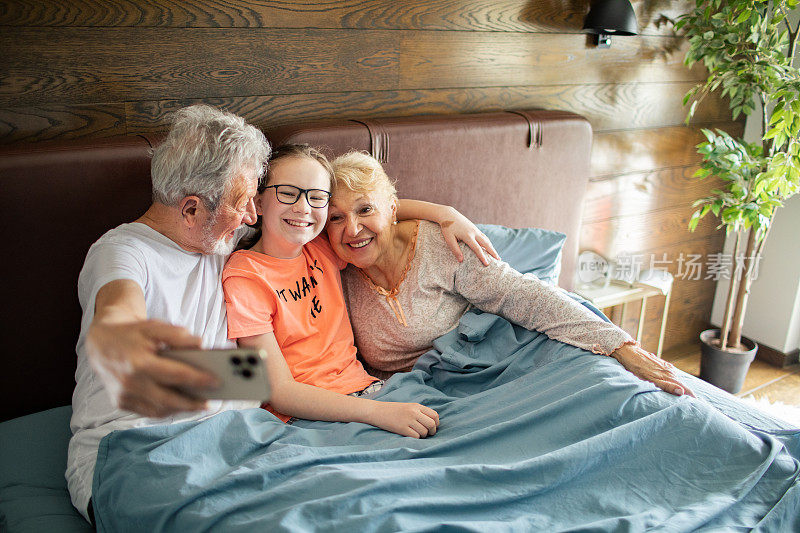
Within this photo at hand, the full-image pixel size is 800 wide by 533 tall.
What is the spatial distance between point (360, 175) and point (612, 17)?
1.20m

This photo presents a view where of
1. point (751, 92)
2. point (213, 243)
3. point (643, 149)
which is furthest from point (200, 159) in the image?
point (751, 92)

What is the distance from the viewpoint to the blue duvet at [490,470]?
104cm

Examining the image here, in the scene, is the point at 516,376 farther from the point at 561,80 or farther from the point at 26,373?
the point at 561,80

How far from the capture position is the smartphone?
2.73ft

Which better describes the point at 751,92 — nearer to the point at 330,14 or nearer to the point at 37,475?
the point at 330,14

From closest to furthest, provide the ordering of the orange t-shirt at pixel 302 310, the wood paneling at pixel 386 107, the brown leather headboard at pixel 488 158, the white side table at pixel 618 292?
1. the orange t-shirt at pixel 302 310
2. the wood paneling at pixel 386 107
3. the brown leather headboard at pixel 488 158
4. the white side table at pixel 618 292

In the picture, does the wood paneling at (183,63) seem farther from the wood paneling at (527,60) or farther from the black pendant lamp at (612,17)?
the black pendant lamp at (612,17)

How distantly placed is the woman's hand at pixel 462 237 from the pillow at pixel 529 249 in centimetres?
19

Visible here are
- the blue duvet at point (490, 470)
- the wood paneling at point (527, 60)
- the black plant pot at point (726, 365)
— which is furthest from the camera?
the black plant pot at point (726, 365)

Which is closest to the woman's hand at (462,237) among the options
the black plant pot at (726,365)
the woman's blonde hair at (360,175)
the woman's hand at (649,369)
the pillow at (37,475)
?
the woman's blonde hair at (360,175)

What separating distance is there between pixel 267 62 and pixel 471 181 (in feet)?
2.39

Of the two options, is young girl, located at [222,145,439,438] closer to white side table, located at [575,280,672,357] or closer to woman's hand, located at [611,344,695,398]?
woman's hand, located at [611,344,695,398]

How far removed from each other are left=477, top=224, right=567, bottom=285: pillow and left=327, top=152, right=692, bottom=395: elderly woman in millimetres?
198

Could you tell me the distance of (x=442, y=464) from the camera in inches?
46.9
